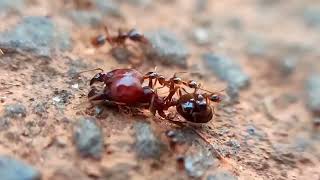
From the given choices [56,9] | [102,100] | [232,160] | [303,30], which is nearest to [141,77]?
[102,100]

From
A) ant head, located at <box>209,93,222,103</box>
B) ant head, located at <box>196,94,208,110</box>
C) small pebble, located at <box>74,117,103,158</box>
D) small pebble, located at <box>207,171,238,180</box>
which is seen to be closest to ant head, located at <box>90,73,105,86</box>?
small pebble, located at <box>74,117,103,158</box>

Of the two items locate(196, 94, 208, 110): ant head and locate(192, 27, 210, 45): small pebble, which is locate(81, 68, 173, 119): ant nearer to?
locate(196, 94, 208, 110): ant head

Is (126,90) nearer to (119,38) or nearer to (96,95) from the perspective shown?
(96,95)

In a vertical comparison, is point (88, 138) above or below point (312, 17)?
below

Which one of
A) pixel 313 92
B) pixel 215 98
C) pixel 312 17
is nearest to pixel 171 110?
pixel 215 98

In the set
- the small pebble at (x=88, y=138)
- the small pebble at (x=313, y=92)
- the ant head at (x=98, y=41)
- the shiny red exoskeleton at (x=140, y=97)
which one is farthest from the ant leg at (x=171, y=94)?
the small pebble at (x=313, y=92)

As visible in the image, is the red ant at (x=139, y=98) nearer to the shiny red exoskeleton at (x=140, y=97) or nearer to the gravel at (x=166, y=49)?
the shiny red exoskeleton at (x=140, y=97)
